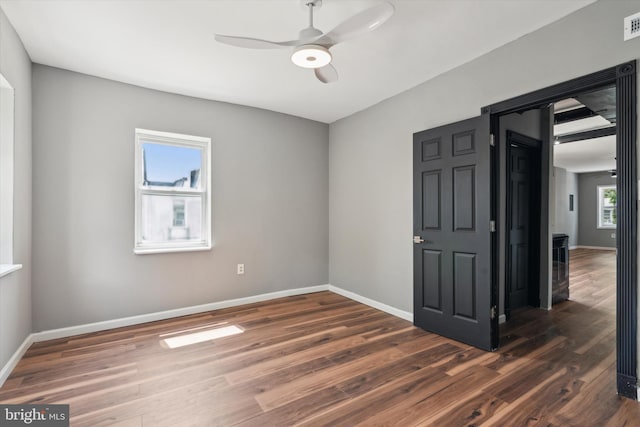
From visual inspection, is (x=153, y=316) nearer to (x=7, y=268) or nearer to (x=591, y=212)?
(x=7, y=268)

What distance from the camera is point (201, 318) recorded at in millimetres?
3635

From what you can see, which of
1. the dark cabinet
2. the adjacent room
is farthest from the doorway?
the dark cabinet

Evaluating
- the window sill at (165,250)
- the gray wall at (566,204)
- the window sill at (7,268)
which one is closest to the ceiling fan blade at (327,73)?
the window sill at (165,250)

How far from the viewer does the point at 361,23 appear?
185 cm

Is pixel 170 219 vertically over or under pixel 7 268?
over

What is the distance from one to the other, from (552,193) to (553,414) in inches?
123

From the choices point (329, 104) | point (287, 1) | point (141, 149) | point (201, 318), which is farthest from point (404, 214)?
point (141, 149)

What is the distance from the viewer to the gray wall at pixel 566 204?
10.3 m

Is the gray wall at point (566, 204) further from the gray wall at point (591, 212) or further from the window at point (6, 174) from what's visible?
the window at point (6, 174)

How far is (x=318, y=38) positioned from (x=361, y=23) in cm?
31

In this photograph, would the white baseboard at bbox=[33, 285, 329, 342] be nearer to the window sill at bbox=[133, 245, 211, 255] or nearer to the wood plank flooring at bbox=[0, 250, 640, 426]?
the wood plank flooring at bbox=[0, 250, 640, 426]

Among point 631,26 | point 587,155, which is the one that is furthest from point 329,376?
point 587,155

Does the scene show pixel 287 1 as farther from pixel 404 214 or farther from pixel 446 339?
pixel 446 339

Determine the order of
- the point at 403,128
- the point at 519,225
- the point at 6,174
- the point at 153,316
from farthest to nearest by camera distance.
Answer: the point at 519,225 < the point at 403,128 < the point at 153,316 < the point at 6,174
